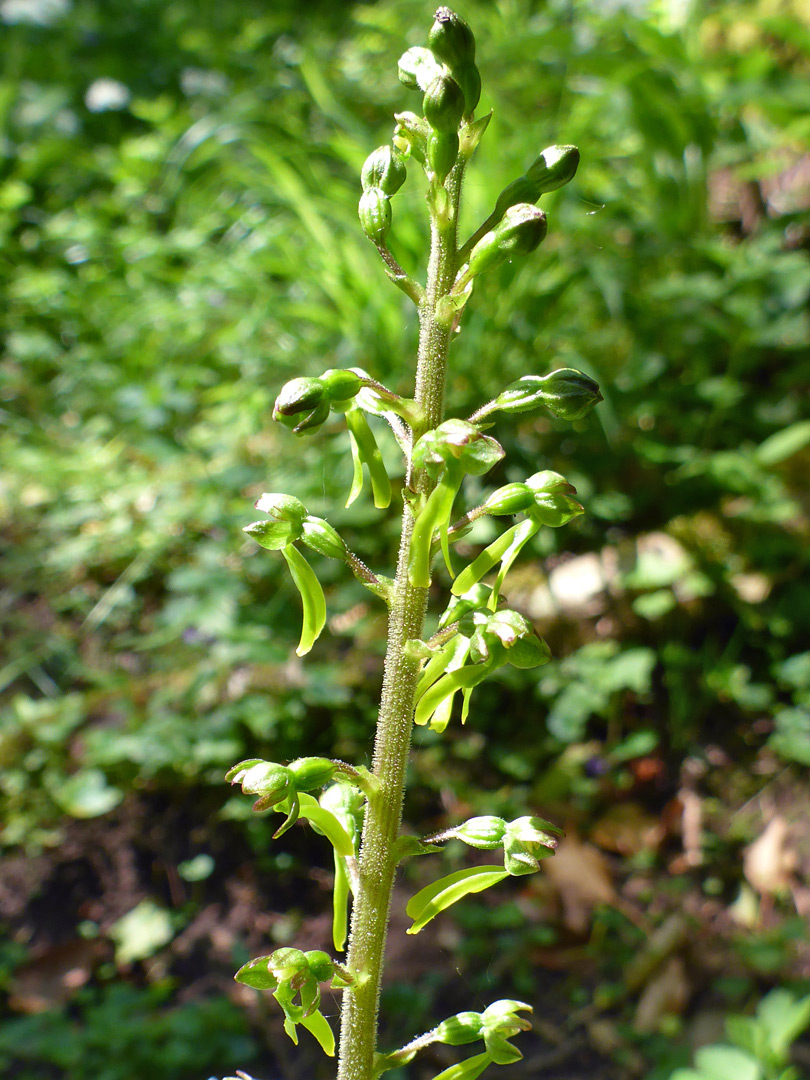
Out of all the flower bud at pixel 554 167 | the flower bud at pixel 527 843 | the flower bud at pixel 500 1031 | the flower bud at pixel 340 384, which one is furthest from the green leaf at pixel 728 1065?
the flower bud at pixel 554 167

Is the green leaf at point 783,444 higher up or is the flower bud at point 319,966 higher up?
the green leaf at point 783,444

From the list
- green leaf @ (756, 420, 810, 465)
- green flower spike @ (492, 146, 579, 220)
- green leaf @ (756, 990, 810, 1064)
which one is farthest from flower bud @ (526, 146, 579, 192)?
green leaf @ (756, 420, 810, 465)

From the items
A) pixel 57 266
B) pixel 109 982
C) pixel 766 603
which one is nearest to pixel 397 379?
pixel 766 603

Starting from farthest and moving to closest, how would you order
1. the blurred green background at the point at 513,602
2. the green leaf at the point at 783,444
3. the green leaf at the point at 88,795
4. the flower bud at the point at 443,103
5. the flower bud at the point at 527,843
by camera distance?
the green leaf at the point at 783,444 → the green leaf at the point at 88,795 → the blurred green background at the point at 513,602 → the flower bud at the point at 527,843 → the flower bud at the point at 443,103

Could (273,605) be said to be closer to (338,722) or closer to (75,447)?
(338,722)

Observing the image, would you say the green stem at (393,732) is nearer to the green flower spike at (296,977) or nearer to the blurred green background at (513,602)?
the green flower spike at (296,977)

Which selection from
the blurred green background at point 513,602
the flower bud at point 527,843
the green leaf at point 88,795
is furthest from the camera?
the green leaf at point 88,795

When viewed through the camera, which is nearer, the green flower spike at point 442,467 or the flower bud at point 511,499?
the green flower spike at point 442,467
